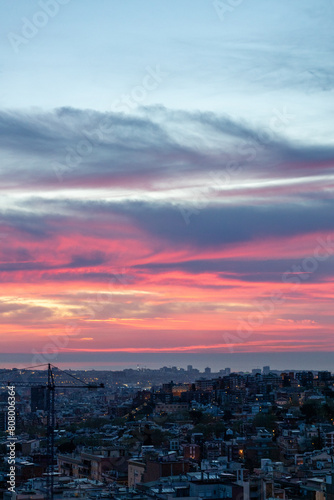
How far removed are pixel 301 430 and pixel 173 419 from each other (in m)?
18.6

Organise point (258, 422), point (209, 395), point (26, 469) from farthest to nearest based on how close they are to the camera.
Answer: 1. point (209, 395)
2. point (258, 422)
3. point (26, 469)

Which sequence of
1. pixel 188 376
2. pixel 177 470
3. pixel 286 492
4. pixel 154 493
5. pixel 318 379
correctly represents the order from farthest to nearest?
pixel 188 376 → pixel 318 379 → pixel 177 470 → pixel 286 492 → pixel 154 493

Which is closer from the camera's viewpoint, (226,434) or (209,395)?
(226,434)

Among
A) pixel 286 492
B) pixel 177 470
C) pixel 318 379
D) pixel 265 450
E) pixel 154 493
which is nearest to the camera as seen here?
pixel 154 493

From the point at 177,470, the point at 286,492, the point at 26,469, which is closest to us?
the point at 286,492

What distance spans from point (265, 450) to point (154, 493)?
56.5ft

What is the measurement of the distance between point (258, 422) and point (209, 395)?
3301 cm

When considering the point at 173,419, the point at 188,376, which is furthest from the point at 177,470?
→ the point at 188,376

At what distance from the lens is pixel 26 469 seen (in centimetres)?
2619

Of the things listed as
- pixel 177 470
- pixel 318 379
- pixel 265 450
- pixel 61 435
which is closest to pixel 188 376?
pixel 318 379

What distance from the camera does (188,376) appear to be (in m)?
189

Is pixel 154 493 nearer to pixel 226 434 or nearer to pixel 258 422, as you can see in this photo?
pixel 226 434

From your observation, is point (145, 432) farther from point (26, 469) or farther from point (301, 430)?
point (26, 469)

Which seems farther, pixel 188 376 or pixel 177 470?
pixel 188 376
